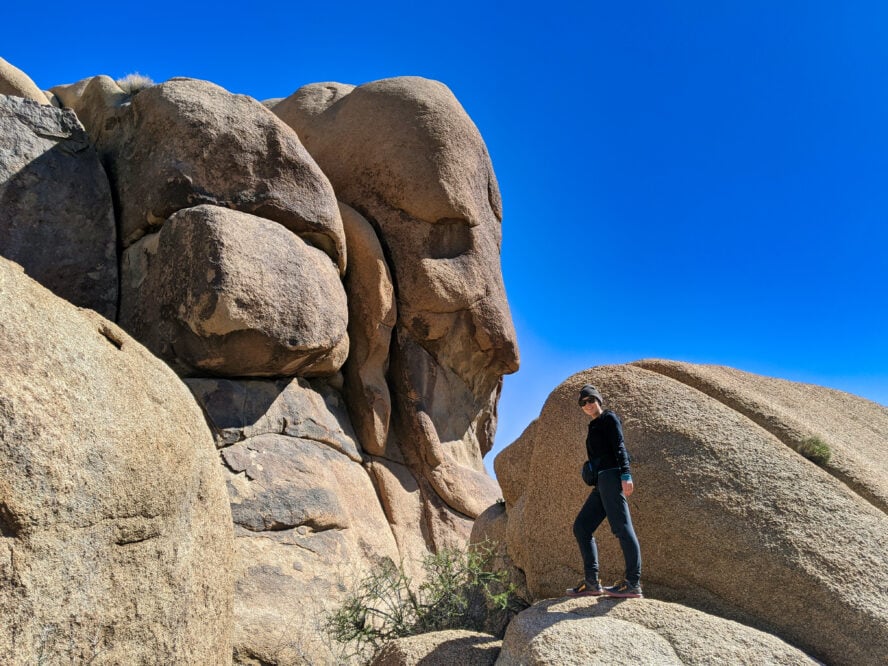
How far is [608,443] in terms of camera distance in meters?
5.25

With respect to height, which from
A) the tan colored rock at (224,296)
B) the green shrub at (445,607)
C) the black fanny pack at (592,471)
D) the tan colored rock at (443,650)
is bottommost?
the tan colored rock at (443,650)

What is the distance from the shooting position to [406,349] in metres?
12.1

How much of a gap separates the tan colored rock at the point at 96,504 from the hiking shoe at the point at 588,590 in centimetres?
235

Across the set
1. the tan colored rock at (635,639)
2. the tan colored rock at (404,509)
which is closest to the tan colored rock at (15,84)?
the tan colored rock at (404,509)

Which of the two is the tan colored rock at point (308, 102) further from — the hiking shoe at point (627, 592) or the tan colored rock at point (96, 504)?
the hiking shoe at point (627, 592)

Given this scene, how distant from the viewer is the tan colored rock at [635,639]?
15.0 feet

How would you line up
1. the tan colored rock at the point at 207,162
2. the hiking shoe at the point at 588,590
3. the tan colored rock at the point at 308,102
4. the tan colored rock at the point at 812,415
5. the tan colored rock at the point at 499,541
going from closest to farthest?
the hiking shoe at the point at 588,590 < the tan colored rock at the point at 812,415 < the tan colored rock at the point at 499,541 < the tan colored rock at the point at 207,162 < the tan colored rock at the point at 308,102

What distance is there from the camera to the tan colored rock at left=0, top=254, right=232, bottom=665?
3.81m

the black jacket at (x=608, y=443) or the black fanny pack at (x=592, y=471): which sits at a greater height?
the black jacket at (x=608, y=443)

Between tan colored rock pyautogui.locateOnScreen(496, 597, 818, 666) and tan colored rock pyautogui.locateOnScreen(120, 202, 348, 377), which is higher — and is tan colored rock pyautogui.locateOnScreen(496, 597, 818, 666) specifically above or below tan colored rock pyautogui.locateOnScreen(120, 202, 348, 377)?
below

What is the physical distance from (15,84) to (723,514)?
50.9 feet

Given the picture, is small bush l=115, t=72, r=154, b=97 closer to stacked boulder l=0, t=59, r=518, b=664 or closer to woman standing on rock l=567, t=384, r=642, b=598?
stacked boulder l=0, t=59, r=518, b=664

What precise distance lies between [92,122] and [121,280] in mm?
2799

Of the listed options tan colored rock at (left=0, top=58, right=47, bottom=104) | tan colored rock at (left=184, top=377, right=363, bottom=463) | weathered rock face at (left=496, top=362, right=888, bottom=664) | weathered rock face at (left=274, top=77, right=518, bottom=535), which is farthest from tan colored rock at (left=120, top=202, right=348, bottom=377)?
tan colored rock at (left=0, top=58, right=47, bottom=104)
